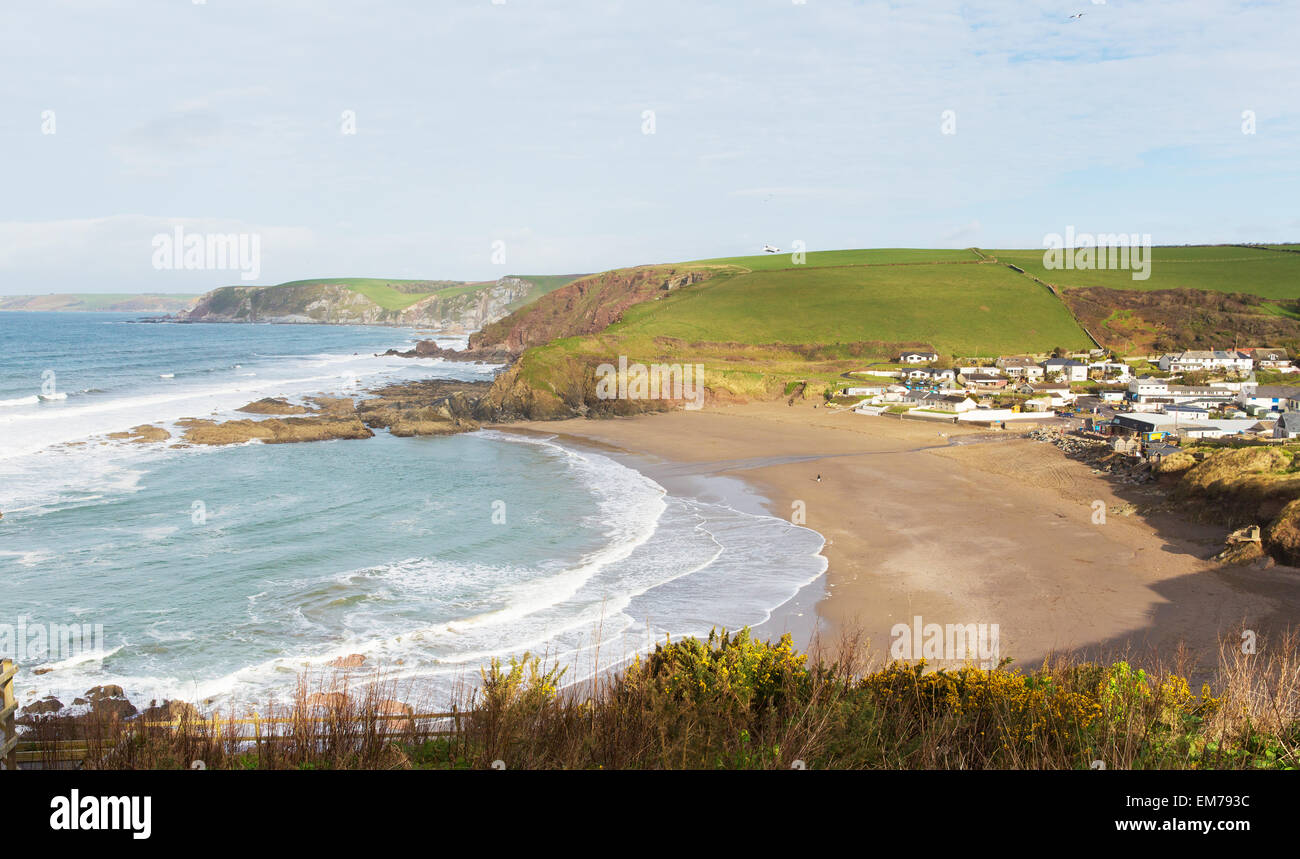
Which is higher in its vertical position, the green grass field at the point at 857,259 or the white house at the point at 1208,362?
the green grass field at the point at 857,259

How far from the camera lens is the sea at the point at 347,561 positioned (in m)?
18.2

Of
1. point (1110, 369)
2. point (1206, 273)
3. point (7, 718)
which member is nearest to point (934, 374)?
point (1110, 369)

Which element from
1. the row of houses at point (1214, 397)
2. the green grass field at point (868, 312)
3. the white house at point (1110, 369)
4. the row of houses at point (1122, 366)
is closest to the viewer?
the row of houses at point (1214, 397)

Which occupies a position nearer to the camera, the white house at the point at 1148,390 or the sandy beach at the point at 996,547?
the sandy beach at the point at 996,547

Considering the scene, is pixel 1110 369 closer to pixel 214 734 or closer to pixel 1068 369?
pixel 1068 369

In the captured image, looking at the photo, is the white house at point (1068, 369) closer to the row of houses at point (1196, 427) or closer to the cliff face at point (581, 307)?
the row of houses at point (1196, 427)

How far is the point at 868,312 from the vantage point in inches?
4126

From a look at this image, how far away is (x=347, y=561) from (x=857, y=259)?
143 m

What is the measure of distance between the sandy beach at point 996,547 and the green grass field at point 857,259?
96.7m

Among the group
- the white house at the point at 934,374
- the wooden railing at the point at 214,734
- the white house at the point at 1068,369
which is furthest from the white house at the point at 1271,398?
the wooden railing at the point at 214,734

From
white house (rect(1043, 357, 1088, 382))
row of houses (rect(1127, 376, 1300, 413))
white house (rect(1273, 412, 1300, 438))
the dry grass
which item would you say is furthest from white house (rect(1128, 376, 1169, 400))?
the dry grass
